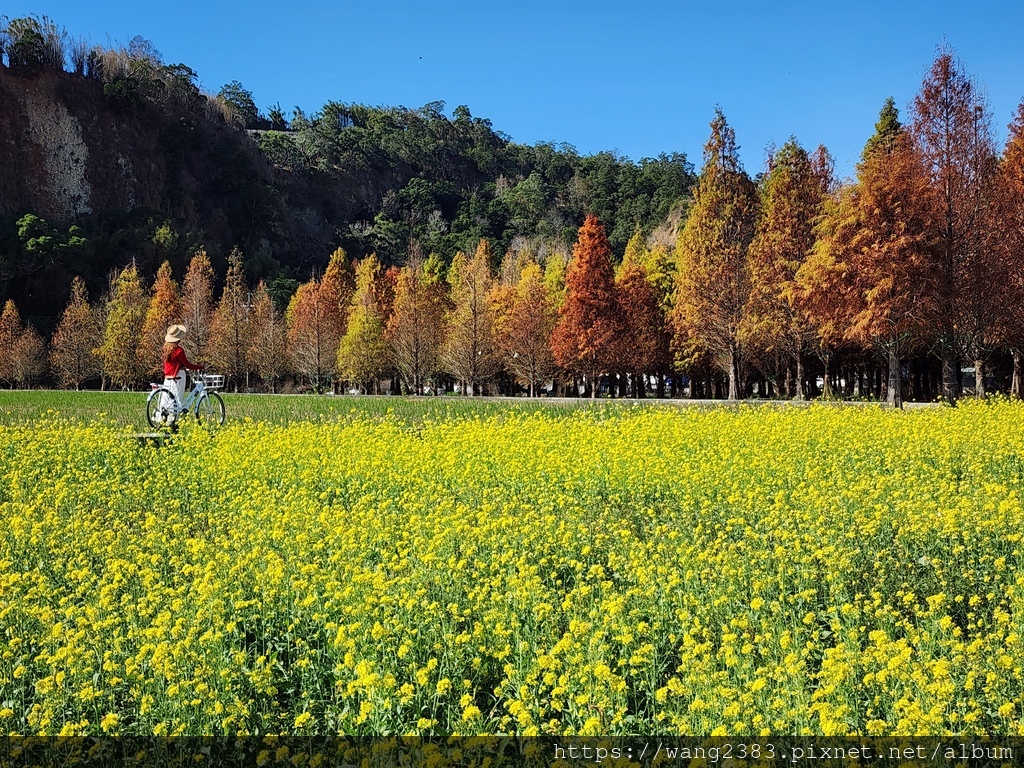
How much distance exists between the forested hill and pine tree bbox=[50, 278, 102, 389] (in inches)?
711

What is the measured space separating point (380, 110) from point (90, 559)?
481 ft

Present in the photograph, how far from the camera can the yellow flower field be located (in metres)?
3.56

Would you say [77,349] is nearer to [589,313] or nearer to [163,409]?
[589,313]

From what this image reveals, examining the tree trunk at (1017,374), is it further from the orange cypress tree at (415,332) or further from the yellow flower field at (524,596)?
the orange cypress tree at (415,332)

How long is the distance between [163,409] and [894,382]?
63.6ft

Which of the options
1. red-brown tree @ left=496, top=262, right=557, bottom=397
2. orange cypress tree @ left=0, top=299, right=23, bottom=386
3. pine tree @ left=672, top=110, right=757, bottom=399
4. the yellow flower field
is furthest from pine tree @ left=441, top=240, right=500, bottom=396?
orange cypress tree @ left=0, top=299, right=23, bottom=386

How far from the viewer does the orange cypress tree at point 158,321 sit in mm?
48031

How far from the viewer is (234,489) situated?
9.18 meters

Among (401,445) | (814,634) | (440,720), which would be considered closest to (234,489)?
(401,445)

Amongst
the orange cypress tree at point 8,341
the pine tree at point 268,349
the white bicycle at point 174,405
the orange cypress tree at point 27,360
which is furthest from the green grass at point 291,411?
the orange cypress tree at point 8,341

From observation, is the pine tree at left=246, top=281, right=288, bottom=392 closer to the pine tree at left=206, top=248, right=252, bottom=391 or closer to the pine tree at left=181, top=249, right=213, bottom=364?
the pine tree at left=206, top=248, right=252, bottom=391

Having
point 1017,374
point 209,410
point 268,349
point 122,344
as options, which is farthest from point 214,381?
point 122,344

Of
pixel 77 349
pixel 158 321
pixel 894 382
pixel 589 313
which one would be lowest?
pixel 894 382

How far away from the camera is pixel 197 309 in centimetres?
4944
